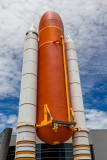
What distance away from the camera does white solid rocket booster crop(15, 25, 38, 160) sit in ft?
40.4

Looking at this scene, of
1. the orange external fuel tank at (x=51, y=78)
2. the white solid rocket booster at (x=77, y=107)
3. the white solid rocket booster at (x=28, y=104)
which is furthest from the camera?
the white solid rocket booster at (x=77, y=107)

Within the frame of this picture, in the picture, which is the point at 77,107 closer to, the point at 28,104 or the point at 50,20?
the point at 28,104

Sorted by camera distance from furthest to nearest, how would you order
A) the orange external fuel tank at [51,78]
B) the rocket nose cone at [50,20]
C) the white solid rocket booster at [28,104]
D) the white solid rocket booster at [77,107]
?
the rocket nose cone at [50,20] → the white solid rocket booster at [77,107] → the orange external fuel tank at [51,78] → the white solid rocket booster at [28,104]

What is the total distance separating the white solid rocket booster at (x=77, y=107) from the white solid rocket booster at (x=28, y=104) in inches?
149

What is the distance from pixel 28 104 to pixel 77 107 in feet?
15.8

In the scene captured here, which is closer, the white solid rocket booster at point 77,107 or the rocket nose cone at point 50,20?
the white solid rocket booster at point 77,107

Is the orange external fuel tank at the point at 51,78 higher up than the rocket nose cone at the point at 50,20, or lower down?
lower down

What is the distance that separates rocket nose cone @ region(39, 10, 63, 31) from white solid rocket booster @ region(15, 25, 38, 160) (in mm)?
1666

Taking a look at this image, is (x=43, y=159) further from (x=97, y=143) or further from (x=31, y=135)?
(x=31, y=135)

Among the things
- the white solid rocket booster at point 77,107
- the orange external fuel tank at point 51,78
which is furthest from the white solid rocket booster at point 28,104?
the white solid rocket booster at point 77,107

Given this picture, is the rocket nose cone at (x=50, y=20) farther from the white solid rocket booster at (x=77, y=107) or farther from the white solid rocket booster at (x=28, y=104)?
the white solid rocket booster at (x=77, y=107)

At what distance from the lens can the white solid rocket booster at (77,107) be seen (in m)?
13.6

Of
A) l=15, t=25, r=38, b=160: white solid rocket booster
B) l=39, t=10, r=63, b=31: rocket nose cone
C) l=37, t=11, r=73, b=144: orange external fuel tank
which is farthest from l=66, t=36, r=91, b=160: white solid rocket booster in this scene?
l=15, t=25, r=38, b=160: white solid rocket booster

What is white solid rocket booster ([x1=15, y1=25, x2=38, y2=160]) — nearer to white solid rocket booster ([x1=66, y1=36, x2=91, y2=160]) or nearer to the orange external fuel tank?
the orange external fuel tank
